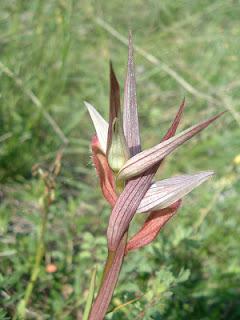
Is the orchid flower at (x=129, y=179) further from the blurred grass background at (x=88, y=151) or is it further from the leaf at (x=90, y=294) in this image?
the blurred grass background at (x=88, y=151)

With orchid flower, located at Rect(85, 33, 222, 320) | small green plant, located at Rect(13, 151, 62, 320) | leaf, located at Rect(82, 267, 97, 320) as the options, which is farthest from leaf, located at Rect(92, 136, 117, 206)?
small green plant, located at Rect(13, 151, 62, 320)

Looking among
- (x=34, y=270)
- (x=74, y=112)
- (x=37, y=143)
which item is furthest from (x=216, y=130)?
(x=34, y=270)

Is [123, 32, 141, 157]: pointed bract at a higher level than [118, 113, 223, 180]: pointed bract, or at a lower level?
higher

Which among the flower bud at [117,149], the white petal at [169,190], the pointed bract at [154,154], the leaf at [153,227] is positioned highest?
the flower bud at [117,149]

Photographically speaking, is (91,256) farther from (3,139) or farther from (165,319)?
(3,139)

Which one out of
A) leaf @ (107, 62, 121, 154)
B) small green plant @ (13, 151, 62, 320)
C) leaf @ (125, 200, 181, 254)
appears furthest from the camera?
small green plant @ (13, 151, 62, 320)

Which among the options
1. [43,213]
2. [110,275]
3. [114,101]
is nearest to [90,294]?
[110,275]

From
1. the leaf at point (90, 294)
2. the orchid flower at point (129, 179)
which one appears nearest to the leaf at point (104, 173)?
the orchid flower at point (129, 179)

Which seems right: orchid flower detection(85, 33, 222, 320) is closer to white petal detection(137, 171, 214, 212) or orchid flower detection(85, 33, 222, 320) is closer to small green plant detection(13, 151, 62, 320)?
white petal detection(137, 171, 214, 212)

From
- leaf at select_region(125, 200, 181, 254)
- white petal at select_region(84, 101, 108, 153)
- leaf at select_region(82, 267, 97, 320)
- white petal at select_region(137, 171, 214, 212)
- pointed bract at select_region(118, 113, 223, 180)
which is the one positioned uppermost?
white petal at select_region(84, 101, 108, 153)
